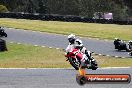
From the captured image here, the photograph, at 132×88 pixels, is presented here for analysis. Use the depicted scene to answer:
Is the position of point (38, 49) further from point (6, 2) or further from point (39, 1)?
point (39, 1)

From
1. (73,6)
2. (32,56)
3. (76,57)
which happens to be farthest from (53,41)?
(73,6)

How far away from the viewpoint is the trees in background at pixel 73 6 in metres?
99.6

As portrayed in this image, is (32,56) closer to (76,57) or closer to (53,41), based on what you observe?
(53,41)

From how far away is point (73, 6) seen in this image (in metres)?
128

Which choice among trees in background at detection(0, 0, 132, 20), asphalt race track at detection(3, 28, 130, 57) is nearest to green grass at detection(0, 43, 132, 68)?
asphalt race track at detection(3, 28, 130, 57)

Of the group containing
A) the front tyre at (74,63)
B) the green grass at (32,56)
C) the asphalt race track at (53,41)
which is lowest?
the asphalt race track at (53,41)

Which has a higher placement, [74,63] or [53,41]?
[74,63]

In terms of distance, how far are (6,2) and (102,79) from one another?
9238cm

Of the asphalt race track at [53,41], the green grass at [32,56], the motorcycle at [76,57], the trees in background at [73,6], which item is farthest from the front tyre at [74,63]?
the trees in background at [73,6]

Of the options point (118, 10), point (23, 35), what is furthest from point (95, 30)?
point (118, 10)

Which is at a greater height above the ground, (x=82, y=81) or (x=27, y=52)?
(x=82, y=81)

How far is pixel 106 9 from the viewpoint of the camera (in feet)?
358

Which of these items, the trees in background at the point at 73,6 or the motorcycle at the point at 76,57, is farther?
the trees in background at the point at 73,6

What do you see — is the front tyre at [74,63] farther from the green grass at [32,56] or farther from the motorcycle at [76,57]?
the green grass at [32,56]
